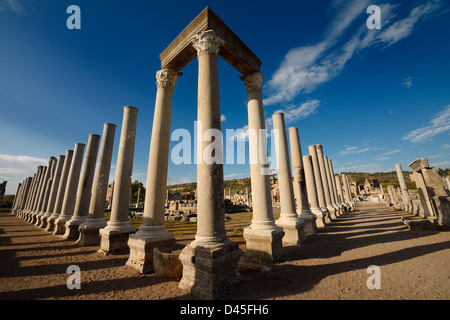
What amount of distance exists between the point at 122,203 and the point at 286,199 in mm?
9103

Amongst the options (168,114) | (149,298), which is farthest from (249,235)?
(168,114)

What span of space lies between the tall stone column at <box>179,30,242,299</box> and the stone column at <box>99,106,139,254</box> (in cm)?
527

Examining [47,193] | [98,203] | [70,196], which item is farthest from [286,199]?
[47,193]

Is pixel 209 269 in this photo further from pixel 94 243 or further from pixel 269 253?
pixel 94 243

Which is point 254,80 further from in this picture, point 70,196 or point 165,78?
point 70,196

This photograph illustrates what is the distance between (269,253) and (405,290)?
3955mm

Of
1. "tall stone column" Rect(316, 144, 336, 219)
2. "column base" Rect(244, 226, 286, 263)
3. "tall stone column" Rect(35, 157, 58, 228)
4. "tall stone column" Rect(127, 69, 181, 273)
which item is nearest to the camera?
"tall stone column" Rect(127, 69, 181, 273)

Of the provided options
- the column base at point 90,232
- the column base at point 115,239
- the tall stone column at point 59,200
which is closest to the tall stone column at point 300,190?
the column base at point 115,239

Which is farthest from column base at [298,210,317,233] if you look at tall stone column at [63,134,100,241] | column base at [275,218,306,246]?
tall stone column at [63,134,100,241]

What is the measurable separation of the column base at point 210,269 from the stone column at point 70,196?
15764 millimetres

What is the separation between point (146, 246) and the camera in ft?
23.0

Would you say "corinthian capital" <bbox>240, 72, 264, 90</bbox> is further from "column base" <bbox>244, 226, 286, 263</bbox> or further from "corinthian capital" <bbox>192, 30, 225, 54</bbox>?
"column base" <bbox>244, 226, 286, 263</bbox>

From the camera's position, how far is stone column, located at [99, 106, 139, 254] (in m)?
9.42

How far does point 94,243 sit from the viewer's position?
1166 centimetres
